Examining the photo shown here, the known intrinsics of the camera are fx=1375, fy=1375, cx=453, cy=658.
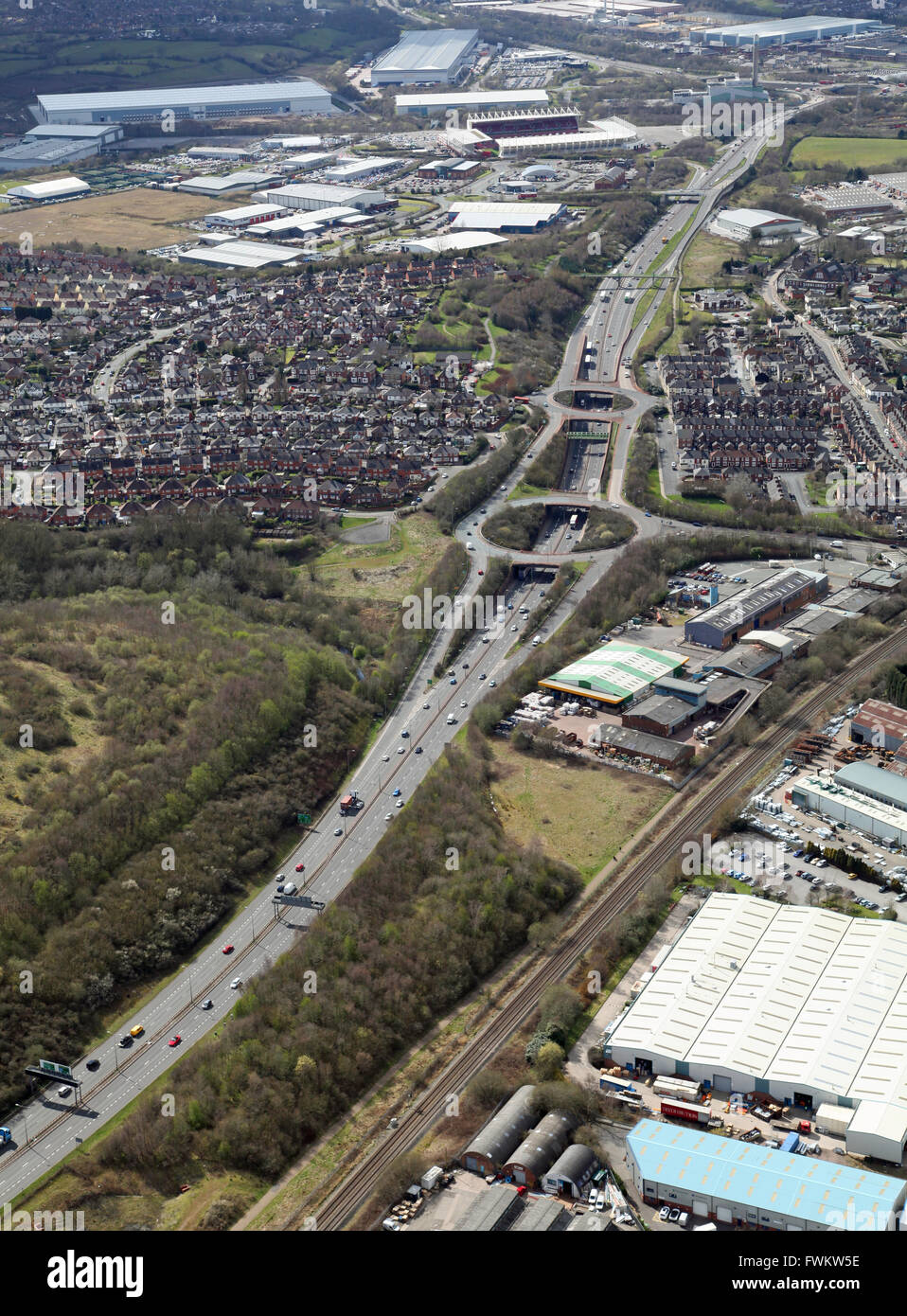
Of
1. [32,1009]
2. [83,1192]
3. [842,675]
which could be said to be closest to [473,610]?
[842,675]

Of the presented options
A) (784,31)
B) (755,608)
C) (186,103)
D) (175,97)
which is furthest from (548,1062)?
(784,31)

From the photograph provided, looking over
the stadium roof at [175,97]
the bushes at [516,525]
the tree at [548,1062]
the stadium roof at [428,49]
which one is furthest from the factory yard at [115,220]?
the tree at [548,1062]

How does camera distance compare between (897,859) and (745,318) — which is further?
(745,318)

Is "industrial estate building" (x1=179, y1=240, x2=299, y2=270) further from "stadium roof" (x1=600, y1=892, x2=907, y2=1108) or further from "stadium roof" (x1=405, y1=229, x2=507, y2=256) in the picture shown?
"stadium roof" (x1=600, y1=892, x2=907, y2=1108)

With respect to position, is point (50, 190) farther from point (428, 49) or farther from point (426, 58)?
point (428, 49)

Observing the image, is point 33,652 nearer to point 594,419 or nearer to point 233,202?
point 594,419

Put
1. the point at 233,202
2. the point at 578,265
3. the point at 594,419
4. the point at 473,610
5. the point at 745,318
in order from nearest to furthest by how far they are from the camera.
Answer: the point at 473,610 → the point at 594,419 → the point at 745,318 → the point at 578,265 → the point at 233,202

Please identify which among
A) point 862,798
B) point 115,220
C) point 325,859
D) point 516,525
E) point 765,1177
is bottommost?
point 325,859
